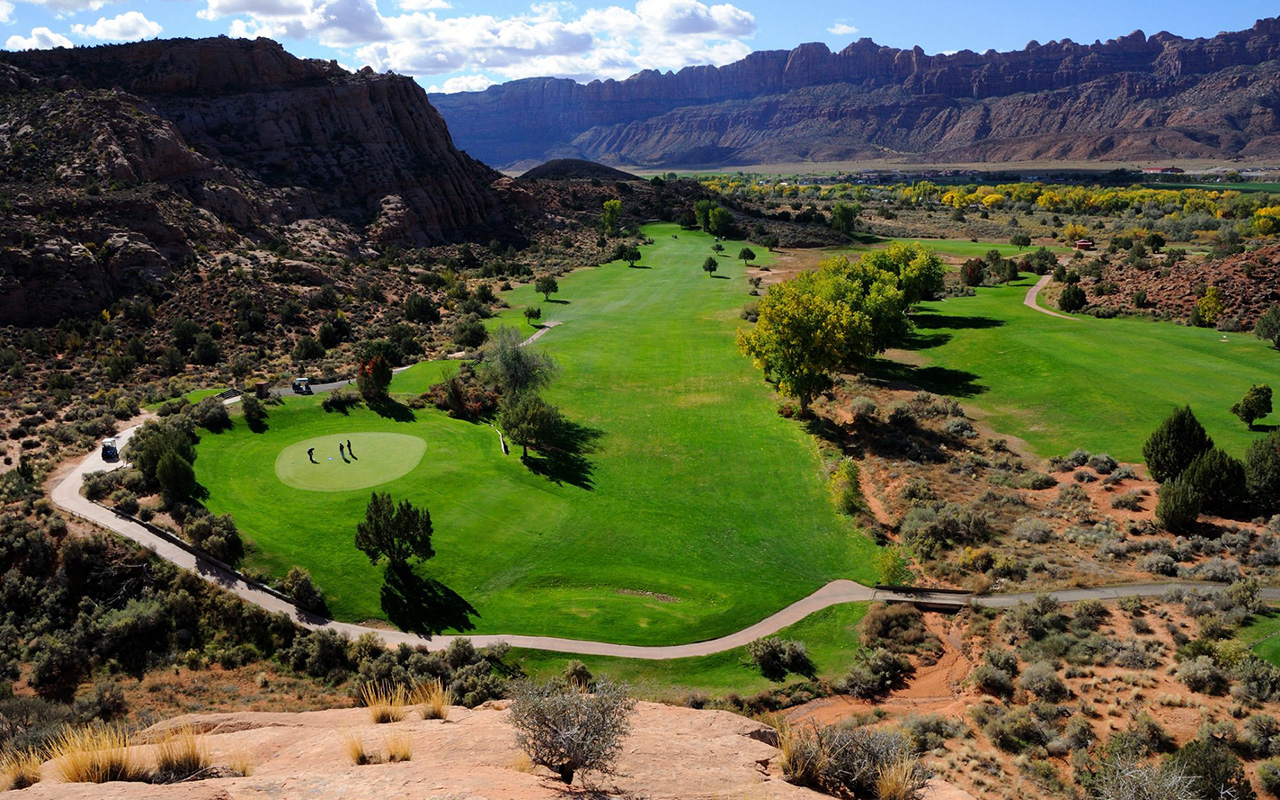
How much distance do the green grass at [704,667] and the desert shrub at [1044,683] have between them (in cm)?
667

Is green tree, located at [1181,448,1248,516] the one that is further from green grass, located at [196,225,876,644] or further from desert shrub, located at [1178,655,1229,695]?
green grass, located at [196,225,876,644]

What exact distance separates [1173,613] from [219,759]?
33.8m

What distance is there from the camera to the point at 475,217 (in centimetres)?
13112

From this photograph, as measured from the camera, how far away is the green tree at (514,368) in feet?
177

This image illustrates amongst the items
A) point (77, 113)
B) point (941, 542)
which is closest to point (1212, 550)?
point (941, 542)

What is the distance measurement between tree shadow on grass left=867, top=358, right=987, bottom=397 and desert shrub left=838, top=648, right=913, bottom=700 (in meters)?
35.9

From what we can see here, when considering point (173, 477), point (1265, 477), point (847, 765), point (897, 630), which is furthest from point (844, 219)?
point (847, 765)

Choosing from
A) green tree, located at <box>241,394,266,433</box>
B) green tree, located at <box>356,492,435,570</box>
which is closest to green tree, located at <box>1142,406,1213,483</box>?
green tree, located at <box>356,492,435,570</box>

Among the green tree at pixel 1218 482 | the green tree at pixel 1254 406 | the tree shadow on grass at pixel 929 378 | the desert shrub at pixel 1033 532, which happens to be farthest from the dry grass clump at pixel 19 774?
the tree shadow on grass at pixel 929 378

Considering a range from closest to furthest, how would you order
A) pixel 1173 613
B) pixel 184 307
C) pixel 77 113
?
pixel 1173 613
pixel 184 307
pixel 77 113

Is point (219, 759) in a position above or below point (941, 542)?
above

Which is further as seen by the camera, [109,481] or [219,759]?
[109,481]

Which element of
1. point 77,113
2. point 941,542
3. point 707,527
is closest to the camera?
point 941,542

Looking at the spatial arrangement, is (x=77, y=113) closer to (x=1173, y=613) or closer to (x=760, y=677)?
(x=760, y=677)
